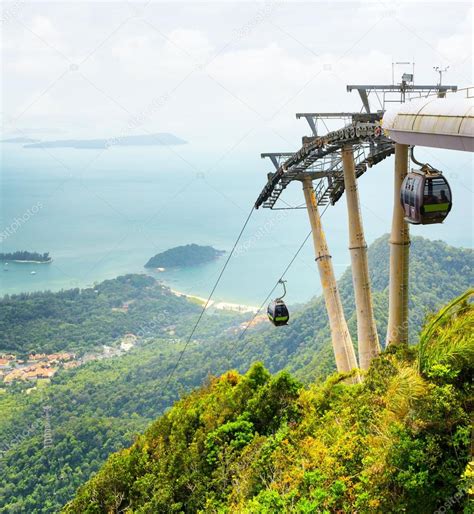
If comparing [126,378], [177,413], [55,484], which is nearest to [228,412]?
[177,413]

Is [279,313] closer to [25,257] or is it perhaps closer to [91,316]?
[91,316]

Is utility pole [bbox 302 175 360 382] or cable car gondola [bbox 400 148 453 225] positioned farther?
utility pole [bbox 302 175 360 382]

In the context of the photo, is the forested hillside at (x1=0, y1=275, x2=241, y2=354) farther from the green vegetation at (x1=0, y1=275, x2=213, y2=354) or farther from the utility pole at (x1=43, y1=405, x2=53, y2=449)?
the utility pole at (x1=43, y1=405, x2=53, y2=449)

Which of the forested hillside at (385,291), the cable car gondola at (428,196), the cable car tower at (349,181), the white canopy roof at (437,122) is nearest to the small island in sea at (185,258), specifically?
the forested hillside at (385,291)

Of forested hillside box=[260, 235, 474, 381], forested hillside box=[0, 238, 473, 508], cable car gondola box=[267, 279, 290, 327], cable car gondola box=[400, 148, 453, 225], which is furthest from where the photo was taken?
forested hillside box=[260, 235, 474, 381]

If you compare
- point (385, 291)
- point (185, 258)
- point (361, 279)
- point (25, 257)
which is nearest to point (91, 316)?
point (185, 258)

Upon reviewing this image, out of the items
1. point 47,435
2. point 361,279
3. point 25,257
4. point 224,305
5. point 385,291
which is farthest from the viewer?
point 25,257

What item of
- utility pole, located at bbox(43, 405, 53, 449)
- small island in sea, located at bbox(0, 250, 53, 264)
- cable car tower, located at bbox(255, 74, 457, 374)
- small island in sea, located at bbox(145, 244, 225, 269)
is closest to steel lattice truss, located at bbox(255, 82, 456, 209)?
cable car tower, located at bbox(255, 74, 457, 374)
